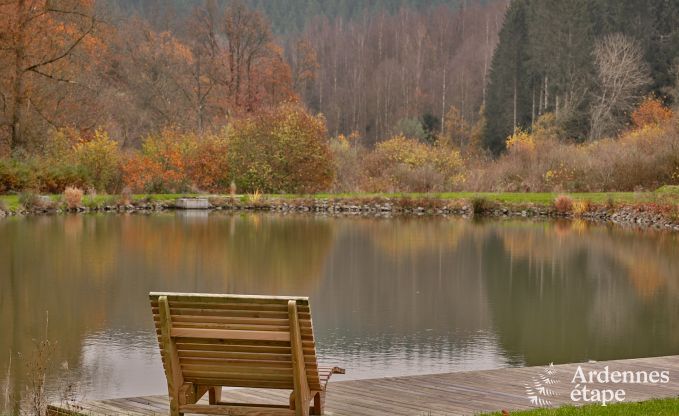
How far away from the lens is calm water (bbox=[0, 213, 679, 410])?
9758 mm

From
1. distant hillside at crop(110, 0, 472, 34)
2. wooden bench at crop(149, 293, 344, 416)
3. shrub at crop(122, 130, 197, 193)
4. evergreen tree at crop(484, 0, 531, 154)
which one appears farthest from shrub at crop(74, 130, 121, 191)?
distant hillside at crop(110, 0, 472, 34)

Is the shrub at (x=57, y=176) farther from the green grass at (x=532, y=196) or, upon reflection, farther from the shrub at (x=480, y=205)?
the shrub at (x=480, y=205)

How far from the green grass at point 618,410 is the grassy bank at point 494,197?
23.3m

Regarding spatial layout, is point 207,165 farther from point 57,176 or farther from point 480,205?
point 480,205

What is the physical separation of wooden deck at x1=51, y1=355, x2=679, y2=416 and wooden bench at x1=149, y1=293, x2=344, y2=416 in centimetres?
62

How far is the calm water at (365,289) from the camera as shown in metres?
9.76

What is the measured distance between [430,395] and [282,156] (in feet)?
96.0

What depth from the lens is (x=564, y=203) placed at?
100 ft

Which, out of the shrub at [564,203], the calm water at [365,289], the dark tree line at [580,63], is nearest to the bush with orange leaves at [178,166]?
the calm water at [365,289]

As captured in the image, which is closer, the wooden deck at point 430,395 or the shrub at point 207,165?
the wooden deck at point 430,395

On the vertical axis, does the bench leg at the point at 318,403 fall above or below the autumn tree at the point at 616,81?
below

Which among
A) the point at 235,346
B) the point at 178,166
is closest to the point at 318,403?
the point at 235,346

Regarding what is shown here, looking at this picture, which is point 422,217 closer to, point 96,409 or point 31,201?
point 31,201

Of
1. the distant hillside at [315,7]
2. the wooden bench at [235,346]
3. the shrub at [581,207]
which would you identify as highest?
the distant hillside at [315,7]
